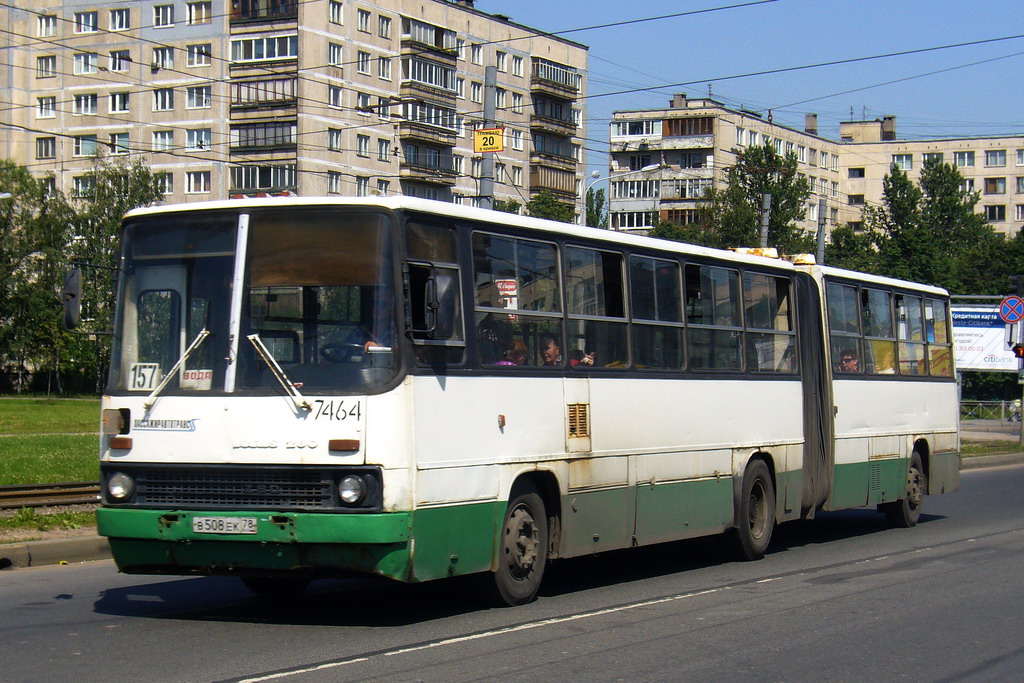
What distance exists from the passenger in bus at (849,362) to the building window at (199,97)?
63.2 metres

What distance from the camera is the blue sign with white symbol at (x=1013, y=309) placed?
3231 cm

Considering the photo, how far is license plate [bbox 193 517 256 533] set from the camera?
28.7ft

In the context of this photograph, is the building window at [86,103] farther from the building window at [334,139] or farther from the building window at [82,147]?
the building window at [334,139]

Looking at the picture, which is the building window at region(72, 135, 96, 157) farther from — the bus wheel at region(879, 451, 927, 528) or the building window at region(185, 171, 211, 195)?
the bus wheel at region(879, 451, 927, 528)

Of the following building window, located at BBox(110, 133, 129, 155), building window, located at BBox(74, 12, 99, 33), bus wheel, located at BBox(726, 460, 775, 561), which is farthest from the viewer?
building window, located at BBox(74, 12, 99, 33)

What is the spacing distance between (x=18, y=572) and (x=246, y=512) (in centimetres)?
423

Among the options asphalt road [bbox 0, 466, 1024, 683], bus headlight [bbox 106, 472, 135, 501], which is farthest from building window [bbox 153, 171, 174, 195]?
bus headlight [bbox 106, 472, 135, 501]

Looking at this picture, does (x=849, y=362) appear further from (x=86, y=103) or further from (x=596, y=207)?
(x=596, y=207)

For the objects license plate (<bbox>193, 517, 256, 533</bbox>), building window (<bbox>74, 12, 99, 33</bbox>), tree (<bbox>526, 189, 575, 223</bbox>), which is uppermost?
building window (<bbox>74, 12, 99, 33</bbox>)

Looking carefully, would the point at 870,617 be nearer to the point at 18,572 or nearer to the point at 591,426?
the point at 591,426

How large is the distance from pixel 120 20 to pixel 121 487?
72620 millimetres

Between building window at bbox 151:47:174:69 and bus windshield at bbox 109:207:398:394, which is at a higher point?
building window at bbox 151:47:174:69

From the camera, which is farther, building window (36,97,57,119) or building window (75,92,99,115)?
building window (36,97,57,119)

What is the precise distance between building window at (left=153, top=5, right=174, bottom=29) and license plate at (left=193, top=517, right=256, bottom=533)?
71054 millimetres
